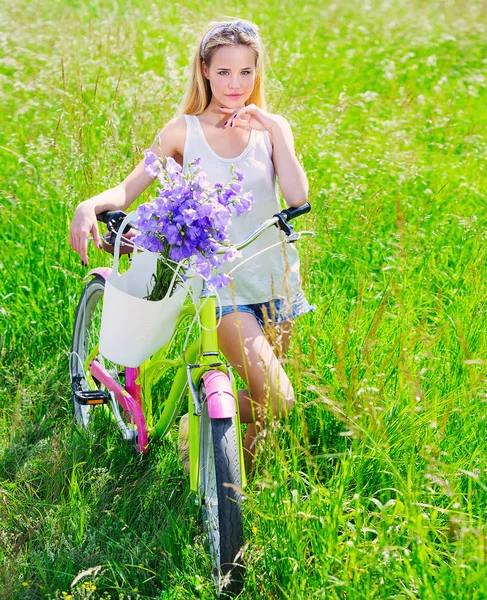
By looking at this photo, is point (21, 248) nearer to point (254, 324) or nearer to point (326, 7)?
point (254, 324)

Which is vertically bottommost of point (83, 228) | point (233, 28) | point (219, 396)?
point (219, 396)

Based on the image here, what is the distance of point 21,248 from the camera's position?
13.8 ft

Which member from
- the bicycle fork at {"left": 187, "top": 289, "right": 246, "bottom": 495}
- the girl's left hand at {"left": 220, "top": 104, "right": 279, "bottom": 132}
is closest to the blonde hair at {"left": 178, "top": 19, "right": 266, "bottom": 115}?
the girl's left hand at {"left": 220, "top": 104, "right": 279, "bottom": 132}

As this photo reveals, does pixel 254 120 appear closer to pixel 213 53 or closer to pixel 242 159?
pixel 242 159

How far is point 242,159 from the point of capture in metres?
2.87

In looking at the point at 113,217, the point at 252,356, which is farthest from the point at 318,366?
the point at 113,217

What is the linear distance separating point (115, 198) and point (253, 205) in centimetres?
49

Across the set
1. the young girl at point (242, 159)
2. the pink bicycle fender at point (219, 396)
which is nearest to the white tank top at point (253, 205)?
the young girl at point (242, 159)

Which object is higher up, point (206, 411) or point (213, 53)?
point (213, 53)

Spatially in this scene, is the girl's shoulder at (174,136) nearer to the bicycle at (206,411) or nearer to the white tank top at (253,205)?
the white tank top at (253,205)

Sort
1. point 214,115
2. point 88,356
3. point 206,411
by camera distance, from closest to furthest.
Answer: point 206,411 < point 214,115 < point 88,356

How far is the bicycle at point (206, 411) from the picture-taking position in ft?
7.52

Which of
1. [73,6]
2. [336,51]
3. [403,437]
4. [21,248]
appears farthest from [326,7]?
[403,437]

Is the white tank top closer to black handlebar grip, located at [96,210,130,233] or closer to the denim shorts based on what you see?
the denim shorts
